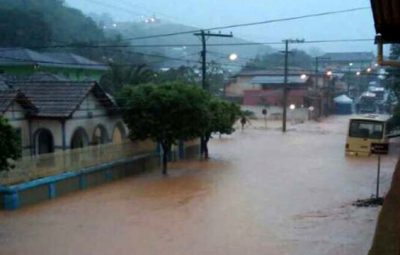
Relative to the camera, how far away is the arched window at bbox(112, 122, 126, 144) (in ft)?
92.4

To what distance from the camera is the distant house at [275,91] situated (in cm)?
7275

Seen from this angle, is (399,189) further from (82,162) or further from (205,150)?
(205,150)

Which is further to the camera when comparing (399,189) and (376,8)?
→ (376,8)

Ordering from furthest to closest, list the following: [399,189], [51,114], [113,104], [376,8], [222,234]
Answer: [113,104], [51,114], [222,234], [376,8], [399,189]

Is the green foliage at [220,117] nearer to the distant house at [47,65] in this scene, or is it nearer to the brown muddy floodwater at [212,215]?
the brown muddy floodwater at [212,215]

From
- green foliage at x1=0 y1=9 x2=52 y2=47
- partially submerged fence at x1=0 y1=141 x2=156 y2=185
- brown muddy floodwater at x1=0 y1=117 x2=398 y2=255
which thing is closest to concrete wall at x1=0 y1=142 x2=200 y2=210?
partially submerged fence at x1=0 y1=141 x2=156 y2=185

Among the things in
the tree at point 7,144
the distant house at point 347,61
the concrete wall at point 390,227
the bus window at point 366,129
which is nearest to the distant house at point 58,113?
the tree at point 7,144

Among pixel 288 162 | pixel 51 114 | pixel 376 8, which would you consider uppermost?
pixel 376 8

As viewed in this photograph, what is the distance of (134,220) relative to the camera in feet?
53.1

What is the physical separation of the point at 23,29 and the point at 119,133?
88.4 feet

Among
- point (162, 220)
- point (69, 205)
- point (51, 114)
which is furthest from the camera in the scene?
point (51, 114)

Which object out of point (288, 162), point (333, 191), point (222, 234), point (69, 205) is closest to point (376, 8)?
point (222, 234)

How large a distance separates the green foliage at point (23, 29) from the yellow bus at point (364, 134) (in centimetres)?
3006

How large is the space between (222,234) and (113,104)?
13279mm
